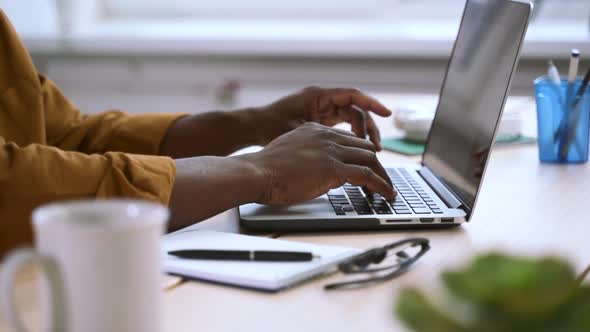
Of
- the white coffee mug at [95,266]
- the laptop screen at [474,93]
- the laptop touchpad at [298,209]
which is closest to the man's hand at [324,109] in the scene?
the laptop screen at [474,93]

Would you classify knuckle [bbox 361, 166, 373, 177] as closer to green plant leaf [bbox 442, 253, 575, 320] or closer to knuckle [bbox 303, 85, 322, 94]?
knuckle [bbox 303, 85, 322, 94]

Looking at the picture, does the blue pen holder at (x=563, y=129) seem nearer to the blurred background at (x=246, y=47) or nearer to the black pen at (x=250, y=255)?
the black pen at (x=250, y=255)

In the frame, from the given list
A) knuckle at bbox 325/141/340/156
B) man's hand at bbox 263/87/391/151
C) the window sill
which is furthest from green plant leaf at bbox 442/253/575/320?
the window sill

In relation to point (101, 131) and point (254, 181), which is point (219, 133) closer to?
point (101, 131)

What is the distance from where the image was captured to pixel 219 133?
57.8 inches

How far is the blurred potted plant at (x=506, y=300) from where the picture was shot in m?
0.38

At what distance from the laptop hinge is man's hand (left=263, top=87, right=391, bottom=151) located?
0.50 feet

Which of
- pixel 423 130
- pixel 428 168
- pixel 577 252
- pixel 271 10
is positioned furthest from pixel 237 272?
pixel 271 10

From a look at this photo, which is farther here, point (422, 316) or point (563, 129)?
point (563, 129)

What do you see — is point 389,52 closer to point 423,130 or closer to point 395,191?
point 423,130

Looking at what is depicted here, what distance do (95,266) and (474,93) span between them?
78 centimetres

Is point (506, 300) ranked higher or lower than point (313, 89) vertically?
higher

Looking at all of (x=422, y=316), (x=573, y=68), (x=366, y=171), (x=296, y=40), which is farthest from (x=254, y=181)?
(x=296, y=40)

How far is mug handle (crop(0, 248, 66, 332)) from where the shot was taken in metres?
0.46
